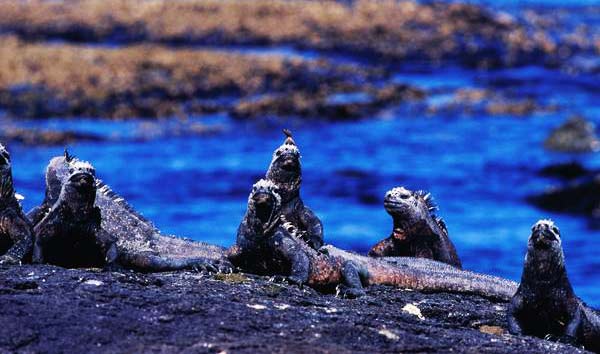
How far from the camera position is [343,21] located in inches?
1885

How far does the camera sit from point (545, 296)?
9.57 metres

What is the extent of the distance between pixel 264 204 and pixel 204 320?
176 centimetres

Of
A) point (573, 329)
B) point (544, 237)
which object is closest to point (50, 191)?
point (544, 237)

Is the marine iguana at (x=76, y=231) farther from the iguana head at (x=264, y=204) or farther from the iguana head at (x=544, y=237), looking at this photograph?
the iguana head at (x=544, y=237)

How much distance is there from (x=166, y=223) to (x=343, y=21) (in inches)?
820

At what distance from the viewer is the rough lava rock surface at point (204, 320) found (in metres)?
7.77

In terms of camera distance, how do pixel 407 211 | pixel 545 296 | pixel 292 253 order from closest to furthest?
1. pixel 545 296
2. pixel 292 253
3. pixel 407 211

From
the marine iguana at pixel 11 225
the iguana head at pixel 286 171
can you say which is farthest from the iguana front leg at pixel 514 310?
the marine iguana at pixel 11 225

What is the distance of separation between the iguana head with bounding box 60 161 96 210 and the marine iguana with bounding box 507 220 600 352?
317 centimetres

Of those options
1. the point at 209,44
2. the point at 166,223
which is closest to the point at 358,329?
the point at 166,223

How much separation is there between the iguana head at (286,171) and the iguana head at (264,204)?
1485 mm

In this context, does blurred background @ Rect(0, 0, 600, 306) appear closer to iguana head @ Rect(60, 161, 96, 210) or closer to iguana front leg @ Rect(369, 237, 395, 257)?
iguana front leg @ Rect(369, 237, 395, 257)

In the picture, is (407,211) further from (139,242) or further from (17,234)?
(17,234)

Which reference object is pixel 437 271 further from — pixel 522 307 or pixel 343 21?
pixel 343 21
